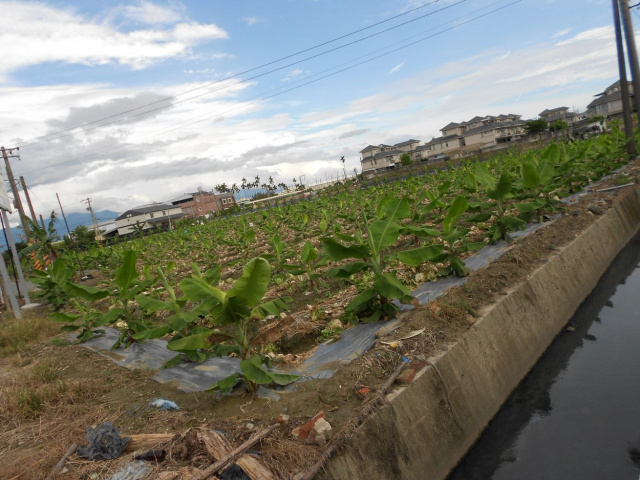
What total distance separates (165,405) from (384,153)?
79.0 metres

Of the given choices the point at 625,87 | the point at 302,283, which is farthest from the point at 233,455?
the point at 625,87

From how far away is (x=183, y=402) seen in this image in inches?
150

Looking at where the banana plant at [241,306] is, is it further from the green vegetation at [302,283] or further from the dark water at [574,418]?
the dark water at [574,418]

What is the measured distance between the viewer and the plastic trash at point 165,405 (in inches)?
146

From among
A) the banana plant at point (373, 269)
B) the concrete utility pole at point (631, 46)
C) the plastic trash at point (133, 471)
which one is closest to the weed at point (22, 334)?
the plastic trash at point (133, 471)

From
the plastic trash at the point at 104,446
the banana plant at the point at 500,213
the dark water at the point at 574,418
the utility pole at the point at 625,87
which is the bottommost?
the dark water at the point at 574,418

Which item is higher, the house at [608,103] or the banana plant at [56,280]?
the house at [608,103]

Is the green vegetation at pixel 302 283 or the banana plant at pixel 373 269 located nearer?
the green vegetation at pixel 302 283

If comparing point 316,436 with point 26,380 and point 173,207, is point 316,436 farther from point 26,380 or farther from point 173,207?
point 173,207

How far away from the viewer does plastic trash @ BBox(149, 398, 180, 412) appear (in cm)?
370

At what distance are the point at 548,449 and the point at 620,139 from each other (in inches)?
564

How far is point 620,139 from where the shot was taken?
1404cm

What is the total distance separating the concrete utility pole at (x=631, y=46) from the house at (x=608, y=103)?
55625 millimetres

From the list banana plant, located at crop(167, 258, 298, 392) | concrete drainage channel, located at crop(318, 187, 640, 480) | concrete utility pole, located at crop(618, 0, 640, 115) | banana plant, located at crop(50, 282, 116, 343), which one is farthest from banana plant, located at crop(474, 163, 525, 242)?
concrete utility pole, located at crop(618, 0, 640, 115)
